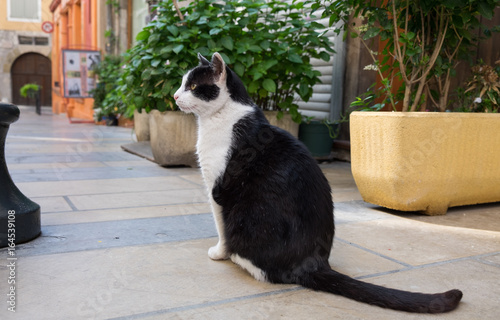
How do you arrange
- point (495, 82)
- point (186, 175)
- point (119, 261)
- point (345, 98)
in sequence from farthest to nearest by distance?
point (345, 98) → point (186, 175) → point (495, 82) → point (119, 261)

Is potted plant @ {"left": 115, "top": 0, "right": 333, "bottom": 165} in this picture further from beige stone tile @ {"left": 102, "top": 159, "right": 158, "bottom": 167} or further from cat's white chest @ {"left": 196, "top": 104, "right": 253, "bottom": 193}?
cat's white chest @ {"left": 196, "top": 104, "right": 253, "bottom": 193}

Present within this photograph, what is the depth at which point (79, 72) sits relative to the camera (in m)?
11.5

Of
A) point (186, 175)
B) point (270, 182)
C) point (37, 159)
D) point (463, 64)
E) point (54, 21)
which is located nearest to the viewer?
point (270, 182)

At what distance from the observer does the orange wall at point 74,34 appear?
44.0 ft

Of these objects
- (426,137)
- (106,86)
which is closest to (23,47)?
(106,86)

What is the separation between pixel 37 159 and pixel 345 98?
3.62m

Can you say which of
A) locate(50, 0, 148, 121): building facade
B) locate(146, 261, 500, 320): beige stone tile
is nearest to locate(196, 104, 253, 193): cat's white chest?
locate(146, 261, 500, 320): beige stone tile

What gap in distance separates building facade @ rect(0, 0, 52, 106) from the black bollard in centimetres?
2235

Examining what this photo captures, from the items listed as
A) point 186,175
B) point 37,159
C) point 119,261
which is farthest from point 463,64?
point 37,159

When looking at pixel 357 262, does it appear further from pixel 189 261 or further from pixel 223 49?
pixel 223 49

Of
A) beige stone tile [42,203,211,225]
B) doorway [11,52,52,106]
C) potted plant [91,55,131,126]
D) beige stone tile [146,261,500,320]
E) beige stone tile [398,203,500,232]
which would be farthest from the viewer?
doorway [11,52,52,106]

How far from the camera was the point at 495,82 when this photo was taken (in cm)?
329

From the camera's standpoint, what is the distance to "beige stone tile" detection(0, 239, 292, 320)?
1490 mm

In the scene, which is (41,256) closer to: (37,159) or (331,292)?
(331,292)
